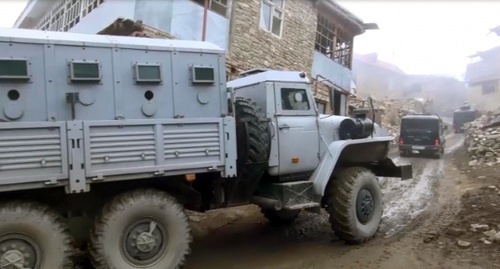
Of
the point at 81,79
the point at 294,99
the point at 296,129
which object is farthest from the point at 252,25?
the point at 81,79

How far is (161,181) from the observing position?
4383 mm

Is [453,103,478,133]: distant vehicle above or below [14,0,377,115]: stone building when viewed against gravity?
below

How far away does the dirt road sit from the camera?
16.1ft

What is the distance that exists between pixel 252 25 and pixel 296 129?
7.17 meters

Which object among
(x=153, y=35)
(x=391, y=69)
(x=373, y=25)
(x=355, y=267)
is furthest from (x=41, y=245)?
(x=391, y=69)

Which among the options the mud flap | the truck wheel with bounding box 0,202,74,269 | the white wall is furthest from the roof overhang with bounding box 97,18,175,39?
the white wall

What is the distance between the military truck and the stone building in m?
1.70

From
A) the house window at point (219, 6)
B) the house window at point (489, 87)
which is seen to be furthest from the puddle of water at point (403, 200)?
the house window at point (489, 87)

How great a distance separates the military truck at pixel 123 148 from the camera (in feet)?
11.7

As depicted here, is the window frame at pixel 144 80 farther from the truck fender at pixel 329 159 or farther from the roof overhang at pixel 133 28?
the roof overhang at pixel 133 28

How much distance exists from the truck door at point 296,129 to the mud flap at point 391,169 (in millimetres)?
1591

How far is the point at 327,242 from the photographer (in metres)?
5.89

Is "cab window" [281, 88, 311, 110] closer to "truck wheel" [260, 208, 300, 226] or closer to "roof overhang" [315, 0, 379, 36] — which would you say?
"truck wheel" [260, 208, 300, 226]

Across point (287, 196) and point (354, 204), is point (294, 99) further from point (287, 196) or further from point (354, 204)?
point (354, 204)
